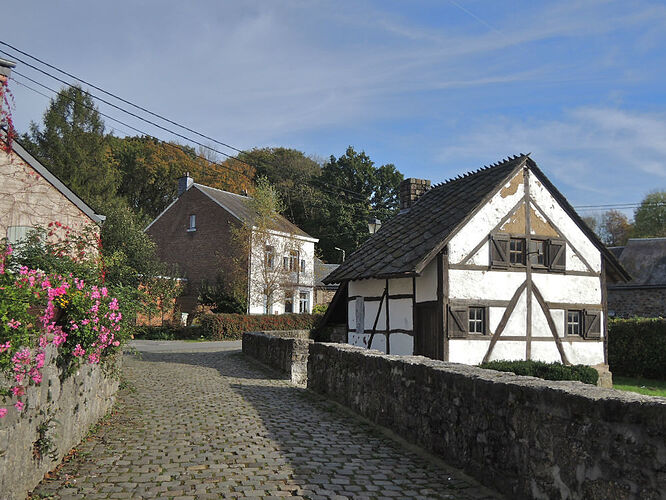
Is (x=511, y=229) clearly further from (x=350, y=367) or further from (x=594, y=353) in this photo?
(x=350, y=367)

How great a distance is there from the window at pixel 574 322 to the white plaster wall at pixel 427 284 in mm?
4921

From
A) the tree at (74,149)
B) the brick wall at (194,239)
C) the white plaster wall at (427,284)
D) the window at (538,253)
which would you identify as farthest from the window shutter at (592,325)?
the tree at (74,149)

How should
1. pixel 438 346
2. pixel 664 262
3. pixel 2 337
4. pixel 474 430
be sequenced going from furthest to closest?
pixel 664 262
pixel 438 346
pixel 474 430
pixel 2 337

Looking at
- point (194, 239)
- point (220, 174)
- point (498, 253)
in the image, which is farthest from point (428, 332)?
point (220, 174)

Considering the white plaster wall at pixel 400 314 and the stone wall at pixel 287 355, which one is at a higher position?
the white plaster wall at pixel 400 314

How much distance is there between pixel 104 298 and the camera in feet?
23.5

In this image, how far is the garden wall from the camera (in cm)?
391

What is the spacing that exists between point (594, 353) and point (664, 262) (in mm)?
18234

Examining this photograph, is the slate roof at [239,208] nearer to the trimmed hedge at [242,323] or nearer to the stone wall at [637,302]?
the trimmed hedge at [242,323]

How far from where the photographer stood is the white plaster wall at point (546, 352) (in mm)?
16719

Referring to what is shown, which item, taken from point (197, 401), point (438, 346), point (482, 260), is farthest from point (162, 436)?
point (482, 260)

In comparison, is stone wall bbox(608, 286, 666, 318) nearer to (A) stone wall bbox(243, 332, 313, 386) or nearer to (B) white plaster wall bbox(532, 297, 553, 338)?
(B) white plaster wall bbox(532, 297, 553, 338)

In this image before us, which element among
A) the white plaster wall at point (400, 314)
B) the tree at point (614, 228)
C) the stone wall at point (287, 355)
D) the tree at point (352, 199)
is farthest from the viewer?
the tree at point (614, 228)

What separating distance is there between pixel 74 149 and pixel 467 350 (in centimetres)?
3599
